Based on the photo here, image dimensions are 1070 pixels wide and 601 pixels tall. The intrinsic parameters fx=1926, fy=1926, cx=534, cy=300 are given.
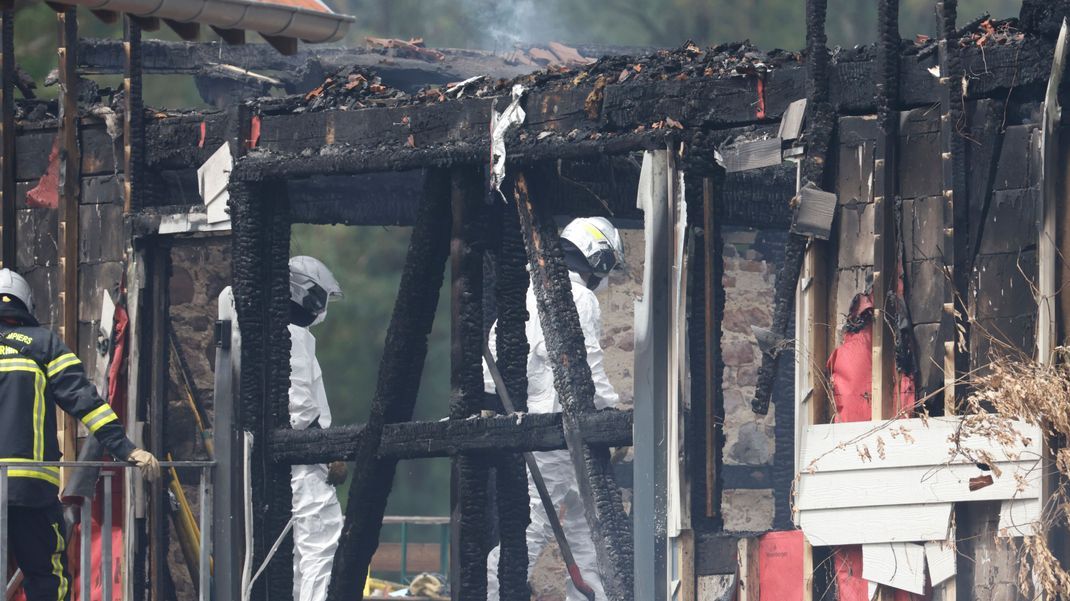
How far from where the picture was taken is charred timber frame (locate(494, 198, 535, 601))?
10.6 metres

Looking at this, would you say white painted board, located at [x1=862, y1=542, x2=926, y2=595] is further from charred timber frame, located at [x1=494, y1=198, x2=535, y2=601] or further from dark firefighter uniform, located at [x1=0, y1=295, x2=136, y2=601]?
dark firefighter uniform, located at [x1=0, y1=295, x2=136, y2=601]

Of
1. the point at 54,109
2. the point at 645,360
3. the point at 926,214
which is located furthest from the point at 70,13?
the point at 926,214

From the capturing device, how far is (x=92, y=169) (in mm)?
11516

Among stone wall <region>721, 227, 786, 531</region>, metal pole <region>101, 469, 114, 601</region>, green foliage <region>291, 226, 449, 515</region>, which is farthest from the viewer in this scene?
green foliage <region>291, 226, 449, 515</region>

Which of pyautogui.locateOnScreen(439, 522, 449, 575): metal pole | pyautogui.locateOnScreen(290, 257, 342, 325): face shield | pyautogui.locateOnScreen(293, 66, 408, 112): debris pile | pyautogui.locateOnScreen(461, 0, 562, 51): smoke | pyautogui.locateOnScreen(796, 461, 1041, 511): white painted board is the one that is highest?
pyautogui.locateOnScreen(461, 0, 562, 51): smoke

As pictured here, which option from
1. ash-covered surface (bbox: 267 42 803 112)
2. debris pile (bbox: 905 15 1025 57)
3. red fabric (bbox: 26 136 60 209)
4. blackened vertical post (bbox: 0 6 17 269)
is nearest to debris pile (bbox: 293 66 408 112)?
ash-covered surface (bbox: 267 42 803 112)

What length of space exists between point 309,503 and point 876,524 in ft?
16.3

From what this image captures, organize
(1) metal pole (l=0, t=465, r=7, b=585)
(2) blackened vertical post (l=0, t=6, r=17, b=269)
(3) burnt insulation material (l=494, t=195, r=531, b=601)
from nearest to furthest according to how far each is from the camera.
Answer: (1) metal pole (l=0, t=465, r=7, b=585), (3) burnt insulation material (l=494, t=195, r=531, b=601), (2) blackened vertical post (l=0, t=6, r=17, b=269)

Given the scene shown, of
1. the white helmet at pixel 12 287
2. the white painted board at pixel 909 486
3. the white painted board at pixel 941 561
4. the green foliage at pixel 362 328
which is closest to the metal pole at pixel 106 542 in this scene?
the white helmet at pixel 12 287

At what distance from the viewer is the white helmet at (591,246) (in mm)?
12625

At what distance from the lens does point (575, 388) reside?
393 inches

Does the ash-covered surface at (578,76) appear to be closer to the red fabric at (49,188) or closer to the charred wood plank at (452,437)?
the red fabric at (49,188)

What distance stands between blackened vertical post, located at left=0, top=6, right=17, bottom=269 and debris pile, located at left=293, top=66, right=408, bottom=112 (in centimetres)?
197

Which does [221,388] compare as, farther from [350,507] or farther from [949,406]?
[949,406]
